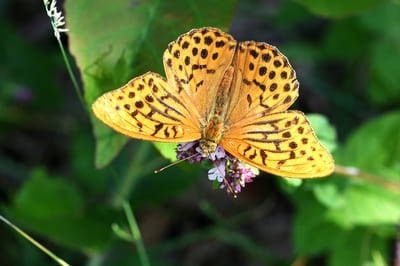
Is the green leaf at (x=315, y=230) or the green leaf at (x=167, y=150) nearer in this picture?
the green leaf at (x=167, y=150)

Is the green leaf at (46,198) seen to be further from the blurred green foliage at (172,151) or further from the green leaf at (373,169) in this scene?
the green leaf at (373,169)

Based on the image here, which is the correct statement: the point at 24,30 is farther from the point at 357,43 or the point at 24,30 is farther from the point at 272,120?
the point at 272,120

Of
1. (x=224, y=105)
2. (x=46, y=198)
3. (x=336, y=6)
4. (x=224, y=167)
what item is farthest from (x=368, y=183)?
(x=46, y=198)

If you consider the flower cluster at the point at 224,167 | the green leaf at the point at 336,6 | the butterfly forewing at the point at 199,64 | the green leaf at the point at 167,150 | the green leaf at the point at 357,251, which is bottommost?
the green leaf at the point at 357,251

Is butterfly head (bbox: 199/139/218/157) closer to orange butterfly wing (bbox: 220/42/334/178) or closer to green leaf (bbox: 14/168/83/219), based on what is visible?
orange butterfly wing (bbox: 220/42/334/178)

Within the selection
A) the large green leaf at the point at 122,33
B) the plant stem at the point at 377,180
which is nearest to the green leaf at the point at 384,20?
the plant stem at the point at 377,180

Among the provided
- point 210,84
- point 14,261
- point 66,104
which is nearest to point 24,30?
point 66,104

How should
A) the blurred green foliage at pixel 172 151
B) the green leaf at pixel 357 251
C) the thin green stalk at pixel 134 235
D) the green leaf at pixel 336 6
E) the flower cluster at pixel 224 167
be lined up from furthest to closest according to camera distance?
the green leaf at pixel 357 251 < the green leaf at pixel 336 6 < the thin green stalk at pixel 134 235 < the blurred green foliage at pixel 172 151 < the flower cluster at pixel 224 167

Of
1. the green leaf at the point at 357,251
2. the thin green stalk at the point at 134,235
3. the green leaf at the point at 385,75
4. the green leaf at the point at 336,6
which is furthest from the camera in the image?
the green leaf at the point at 385,75

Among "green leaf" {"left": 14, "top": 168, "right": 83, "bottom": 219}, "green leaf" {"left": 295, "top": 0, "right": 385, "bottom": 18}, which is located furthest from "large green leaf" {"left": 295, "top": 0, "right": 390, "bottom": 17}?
"green leaf" {"left": 14, "top": 168, "right": 83, "bottom": 219}
